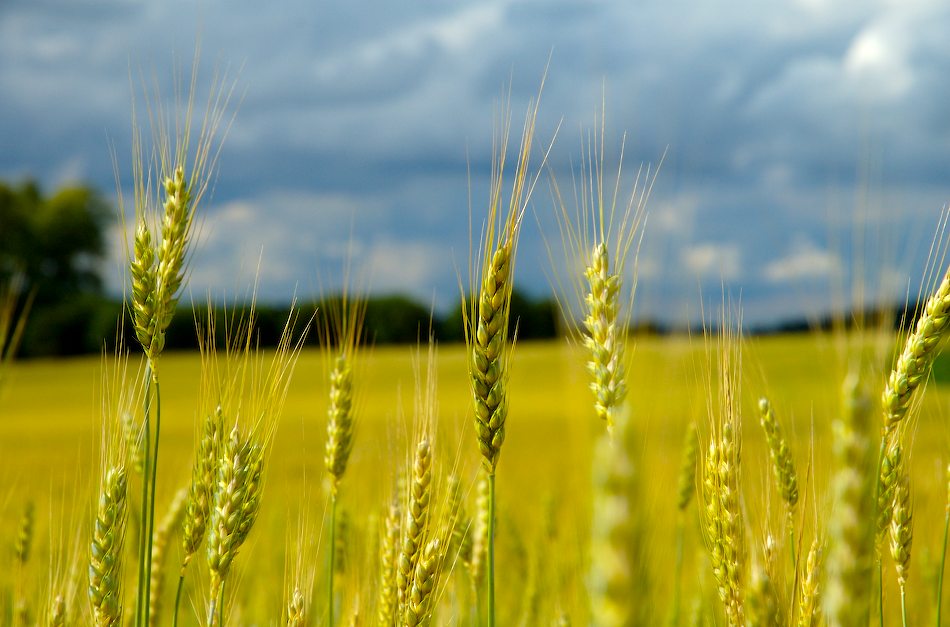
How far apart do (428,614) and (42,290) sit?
65.1m

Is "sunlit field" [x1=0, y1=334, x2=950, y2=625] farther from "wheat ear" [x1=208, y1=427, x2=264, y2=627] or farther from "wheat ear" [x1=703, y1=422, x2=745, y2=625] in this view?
"wheat ear" [x1=208, y1=427, x2=264, y2=627]

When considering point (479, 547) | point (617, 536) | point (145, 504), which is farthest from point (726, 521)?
point (145, 504)

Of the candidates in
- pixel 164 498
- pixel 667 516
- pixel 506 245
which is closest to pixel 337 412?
pixel 506 245

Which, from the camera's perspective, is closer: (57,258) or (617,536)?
(617,536)

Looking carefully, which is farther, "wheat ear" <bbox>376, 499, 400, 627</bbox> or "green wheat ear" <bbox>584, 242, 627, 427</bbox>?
"wheat ear" <bbox>376, 499, 400, 627</bbox>

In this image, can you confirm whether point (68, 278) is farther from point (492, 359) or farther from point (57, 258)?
point (492, 359)

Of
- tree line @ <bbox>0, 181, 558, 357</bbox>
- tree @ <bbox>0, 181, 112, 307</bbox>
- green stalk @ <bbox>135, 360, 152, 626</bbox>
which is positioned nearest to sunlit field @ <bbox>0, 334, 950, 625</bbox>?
green stalk @ <bbox>135, 360, 152, 626</bbox>

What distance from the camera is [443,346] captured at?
53.0 metres

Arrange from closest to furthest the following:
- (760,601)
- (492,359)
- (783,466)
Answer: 1. (760,601)
2. (492,359)
3. (783,466)

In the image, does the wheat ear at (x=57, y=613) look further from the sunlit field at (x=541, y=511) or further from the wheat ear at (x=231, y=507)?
the wheat ear at (x=231, y=507)

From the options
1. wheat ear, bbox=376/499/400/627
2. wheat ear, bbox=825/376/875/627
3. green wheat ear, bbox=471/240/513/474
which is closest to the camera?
wheat ear, bbox=825/376/875/627

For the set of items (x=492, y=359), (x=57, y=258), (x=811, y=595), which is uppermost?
(x=57, y=258)

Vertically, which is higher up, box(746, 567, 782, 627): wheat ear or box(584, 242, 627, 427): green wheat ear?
box(584, 242, 627, 427): green wheat ear

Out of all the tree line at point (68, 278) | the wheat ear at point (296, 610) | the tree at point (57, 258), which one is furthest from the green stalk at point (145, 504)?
the tree at point (57, 258)
